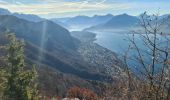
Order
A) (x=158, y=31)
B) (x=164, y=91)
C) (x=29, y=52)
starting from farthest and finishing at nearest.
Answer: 1. (x=29, y=52)
2. (x=158, y=31)
3. (x=164, y=91)

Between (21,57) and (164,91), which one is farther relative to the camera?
(21,57)

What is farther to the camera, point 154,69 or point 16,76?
point 16,76

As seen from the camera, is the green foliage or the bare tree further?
the green foliage

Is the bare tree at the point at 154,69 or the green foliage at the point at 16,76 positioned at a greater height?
the bare tree at the point at 154,69

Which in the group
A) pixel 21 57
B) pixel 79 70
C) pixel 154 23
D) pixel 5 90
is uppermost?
pixel 154 23

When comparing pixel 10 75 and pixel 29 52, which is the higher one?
pixel 10 75

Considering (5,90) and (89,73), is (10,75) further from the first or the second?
(89,73)

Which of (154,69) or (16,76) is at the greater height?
(154,69)

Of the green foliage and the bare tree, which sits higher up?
the bare tree

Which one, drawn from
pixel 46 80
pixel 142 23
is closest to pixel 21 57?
pixel 142 23

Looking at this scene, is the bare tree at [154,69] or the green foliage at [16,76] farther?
the green foliage at [16,76]

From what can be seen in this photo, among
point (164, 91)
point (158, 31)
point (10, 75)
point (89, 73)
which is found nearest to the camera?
point (164, 91)
